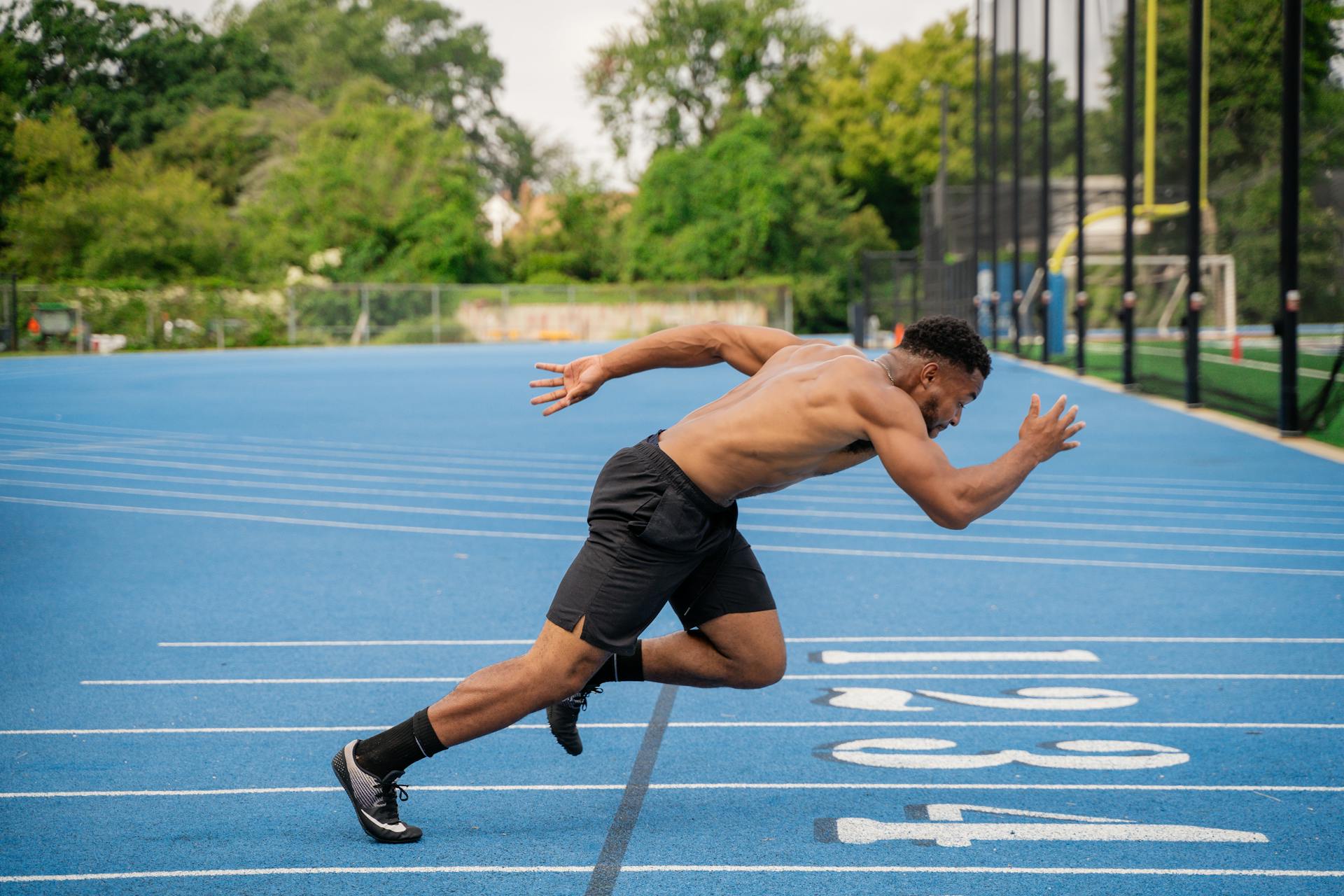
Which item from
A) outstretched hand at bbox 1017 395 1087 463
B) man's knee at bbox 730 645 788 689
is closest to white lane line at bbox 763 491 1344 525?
man's knee at bbox 730 645 788 689

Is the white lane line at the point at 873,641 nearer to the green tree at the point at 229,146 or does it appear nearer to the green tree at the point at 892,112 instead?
the green tree at the point at 892,112

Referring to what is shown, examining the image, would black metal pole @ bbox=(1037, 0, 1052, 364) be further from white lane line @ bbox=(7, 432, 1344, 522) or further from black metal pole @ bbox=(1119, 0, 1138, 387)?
white lane line @ bbox=(7, 432, 1344, 522)

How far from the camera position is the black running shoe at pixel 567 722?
4.34 meters

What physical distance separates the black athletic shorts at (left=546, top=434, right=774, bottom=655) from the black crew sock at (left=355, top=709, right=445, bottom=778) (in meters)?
0.48

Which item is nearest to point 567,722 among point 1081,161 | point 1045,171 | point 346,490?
point 346,490

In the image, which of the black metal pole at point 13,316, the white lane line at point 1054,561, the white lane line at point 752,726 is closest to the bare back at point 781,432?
the white lane line at point 752,726

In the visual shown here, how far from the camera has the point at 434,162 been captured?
193ft

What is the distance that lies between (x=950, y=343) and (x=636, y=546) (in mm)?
1065

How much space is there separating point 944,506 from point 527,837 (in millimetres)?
1565

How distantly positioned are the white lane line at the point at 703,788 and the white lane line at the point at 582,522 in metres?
4.60

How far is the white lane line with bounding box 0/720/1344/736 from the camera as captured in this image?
5.04m

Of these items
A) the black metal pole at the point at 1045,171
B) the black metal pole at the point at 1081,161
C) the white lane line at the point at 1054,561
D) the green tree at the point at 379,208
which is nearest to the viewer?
the white lane line at the point at 1054,561

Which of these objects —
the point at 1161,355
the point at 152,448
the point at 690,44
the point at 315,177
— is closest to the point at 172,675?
the point at 152,448

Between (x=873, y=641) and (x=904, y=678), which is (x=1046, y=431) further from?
(x=873, y=641)
